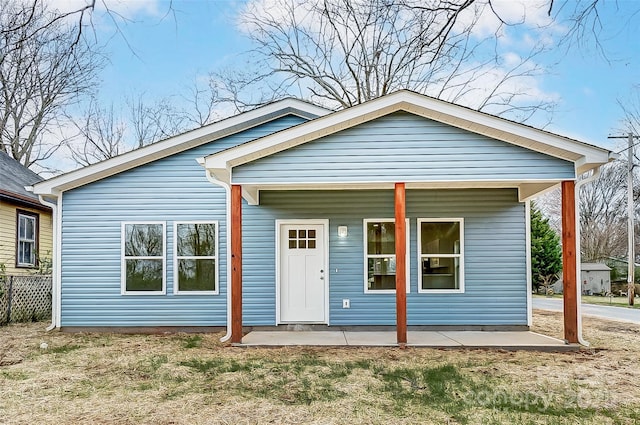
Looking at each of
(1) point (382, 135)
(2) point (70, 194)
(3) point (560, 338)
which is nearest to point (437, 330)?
(3) point (560, 338)

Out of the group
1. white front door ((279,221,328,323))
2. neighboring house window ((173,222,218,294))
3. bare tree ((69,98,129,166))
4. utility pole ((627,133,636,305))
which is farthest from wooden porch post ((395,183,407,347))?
bare tree ((69,98,129,166))

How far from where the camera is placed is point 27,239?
500 inches

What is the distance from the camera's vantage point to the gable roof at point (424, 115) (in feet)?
23.5

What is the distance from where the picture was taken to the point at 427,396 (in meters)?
4.99

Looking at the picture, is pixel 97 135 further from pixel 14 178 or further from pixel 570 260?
pixel 570 260

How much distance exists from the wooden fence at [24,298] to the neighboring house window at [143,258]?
2.97m

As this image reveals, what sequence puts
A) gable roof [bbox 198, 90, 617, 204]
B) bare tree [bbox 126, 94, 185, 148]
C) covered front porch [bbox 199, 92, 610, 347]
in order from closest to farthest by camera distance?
1. gable roof [bbox 198, 90, 617, 204]
2. covered front porch [bbox 199, 92, 610, 347]
3. bare tree [bbox 126, 94, 185, 148]

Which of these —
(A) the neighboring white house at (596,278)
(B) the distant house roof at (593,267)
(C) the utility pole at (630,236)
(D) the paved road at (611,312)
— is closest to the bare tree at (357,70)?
(C) the utility pole at (630,236)

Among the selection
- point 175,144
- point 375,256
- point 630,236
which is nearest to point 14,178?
point 175,144

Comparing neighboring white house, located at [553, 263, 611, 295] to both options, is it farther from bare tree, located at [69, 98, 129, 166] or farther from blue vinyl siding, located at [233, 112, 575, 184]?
bare tree, located at [69, 98, 129, 166]

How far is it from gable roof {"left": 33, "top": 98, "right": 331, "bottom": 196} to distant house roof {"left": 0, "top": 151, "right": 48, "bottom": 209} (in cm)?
323

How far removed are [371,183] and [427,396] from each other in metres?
3.38

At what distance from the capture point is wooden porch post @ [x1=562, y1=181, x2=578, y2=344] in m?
7.38

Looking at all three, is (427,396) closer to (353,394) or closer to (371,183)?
(353,394)
